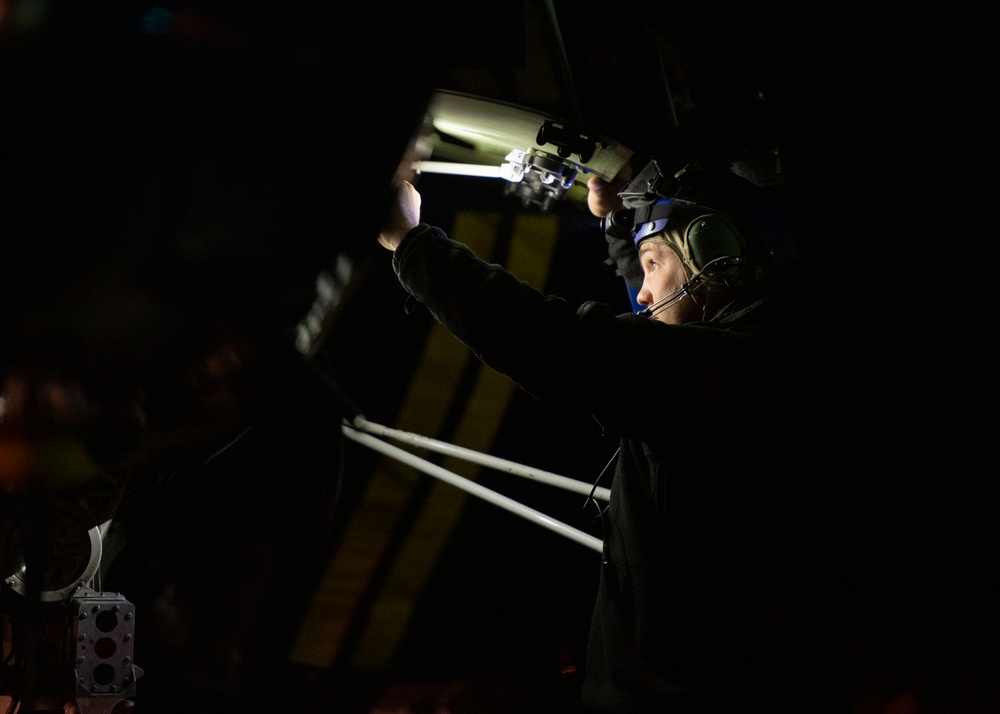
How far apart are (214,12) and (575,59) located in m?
0.85

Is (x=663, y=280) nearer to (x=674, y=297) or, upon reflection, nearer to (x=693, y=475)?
(x=674, y=297)

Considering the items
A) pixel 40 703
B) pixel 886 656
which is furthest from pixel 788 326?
pixel 40 703

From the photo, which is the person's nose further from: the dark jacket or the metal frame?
the metal frame

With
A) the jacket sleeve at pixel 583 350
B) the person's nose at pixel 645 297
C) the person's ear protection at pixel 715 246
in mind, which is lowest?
the jacket sleeve at pixel 583 350

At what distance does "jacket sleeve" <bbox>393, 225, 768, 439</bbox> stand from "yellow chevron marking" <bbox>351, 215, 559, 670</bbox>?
1.61 m

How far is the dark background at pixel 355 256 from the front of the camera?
3.23 feet

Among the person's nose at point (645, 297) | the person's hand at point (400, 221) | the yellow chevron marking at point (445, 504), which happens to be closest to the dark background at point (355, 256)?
the yellow chevron marking at point (445, 504)

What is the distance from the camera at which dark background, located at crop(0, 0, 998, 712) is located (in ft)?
3.23

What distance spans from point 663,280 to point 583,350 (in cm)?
48

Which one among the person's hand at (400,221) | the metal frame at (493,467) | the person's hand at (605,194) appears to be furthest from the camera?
the metal frame at (493,467)

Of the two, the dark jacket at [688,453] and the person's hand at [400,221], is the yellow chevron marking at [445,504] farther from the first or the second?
the dark jacket at [688,453]

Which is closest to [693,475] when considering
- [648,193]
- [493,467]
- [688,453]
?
[688,453]

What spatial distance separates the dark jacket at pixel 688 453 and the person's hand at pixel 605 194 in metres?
0.54

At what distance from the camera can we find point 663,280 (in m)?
1.80
